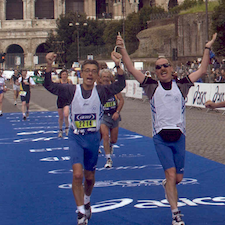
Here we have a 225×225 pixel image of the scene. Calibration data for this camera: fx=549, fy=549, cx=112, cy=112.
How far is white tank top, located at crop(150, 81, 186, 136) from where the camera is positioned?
5.92 m

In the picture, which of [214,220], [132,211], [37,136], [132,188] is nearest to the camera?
[214,220]

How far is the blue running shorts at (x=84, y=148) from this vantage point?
19.3 feet

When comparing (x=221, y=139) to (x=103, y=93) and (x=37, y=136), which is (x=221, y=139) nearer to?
(x=37, y=136)

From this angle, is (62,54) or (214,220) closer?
(214,220)

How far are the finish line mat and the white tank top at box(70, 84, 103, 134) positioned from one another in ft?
3.32

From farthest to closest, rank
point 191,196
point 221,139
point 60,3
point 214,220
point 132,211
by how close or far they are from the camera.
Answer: point 60,3, point 221,139, point 191,196, point 132,211, point 214,220

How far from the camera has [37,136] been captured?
47.9 feet

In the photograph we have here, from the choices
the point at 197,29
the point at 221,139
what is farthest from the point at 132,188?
the point at 197,29

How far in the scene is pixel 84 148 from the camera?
19.6ft

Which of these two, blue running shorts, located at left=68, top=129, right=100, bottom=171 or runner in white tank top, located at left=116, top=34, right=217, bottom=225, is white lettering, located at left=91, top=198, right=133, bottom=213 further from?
runner in white tank top, located at left=116, top=34, right=217, bottom=225

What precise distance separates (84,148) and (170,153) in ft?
3.06

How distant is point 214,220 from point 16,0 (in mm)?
100716

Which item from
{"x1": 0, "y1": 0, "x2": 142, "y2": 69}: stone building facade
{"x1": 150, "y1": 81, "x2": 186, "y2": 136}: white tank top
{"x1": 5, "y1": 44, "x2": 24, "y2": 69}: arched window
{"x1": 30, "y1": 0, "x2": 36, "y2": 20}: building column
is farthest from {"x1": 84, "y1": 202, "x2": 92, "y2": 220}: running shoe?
{"x1": 30, "y1": 0, "x2": 36, "y2": 20}: building column

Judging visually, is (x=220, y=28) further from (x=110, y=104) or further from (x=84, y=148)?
(x=84, y=148)
